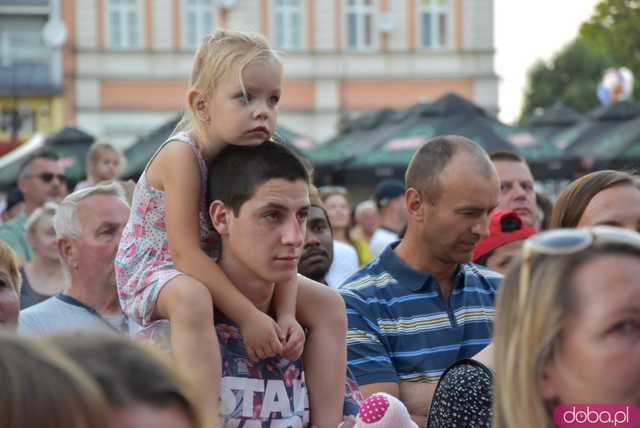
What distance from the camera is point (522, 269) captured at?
2461mm

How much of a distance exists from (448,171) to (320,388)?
57.5 inches

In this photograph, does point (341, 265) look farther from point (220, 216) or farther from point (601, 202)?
point (220, 216)

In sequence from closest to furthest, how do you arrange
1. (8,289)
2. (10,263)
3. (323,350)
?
(323,350) < (8,289) < (10,263)

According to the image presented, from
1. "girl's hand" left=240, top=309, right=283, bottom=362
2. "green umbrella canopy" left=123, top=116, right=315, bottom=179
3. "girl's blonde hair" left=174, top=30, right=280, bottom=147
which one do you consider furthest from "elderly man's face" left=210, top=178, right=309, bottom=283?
"green umbrella canopy" left=123, top=116, right=315, bottom=179

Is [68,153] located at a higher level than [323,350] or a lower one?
lower

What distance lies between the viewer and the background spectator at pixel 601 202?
4.83m

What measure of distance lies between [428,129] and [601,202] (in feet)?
47.9

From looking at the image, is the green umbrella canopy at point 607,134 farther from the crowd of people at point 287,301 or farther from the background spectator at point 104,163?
the crowd of people at point 287,301

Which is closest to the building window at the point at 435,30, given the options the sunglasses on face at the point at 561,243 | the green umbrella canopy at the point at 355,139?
the green umbrella canopy at the point at 355,139

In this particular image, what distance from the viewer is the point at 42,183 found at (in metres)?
10.4

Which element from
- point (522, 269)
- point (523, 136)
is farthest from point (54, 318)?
point (523, 136)

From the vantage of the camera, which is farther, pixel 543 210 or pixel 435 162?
pixel 543 210

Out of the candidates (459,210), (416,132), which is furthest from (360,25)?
(459,210)

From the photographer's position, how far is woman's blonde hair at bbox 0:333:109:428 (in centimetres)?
165
